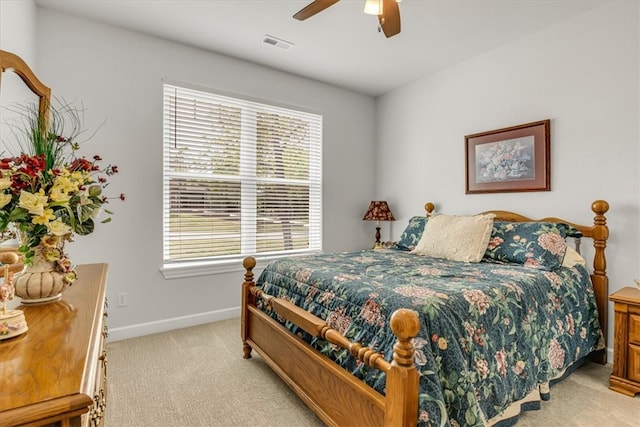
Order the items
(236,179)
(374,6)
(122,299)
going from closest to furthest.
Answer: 1. (374,6)
2. (122,299)
3. (236,179)

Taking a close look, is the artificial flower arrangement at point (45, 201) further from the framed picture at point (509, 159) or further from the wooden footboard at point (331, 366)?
the framed picture at point (509, 159)

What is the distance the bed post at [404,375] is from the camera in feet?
3.90

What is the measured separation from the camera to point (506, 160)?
3146 millimetres

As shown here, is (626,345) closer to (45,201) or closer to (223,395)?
(223,395)

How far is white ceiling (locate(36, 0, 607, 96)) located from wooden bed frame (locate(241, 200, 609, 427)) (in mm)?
1597

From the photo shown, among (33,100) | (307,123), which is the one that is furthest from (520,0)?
(33,100)

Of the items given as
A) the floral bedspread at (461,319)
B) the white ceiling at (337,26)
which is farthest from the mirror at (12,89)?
the floral bedspread at (461,319)

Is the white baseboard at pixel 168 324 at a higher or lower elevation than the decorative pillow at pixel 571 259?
lower

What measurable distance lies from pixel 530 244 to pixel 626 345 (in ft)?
2.60

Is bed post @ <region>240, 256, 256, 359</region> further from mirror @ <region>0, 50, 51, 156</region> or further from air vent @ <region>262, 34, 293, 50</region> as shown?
air vent @ <region>262, 34, 293, 50</region>

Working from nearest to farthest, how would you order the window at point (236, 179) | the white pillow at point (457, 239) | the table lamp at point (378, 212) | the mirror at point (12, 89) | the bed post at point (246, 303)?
the mirror at point (12, 89), the bed post at point (246, 303), the white pillow at point (457, 239), the window at point (236, 179), the table lamp at point (378, 212)

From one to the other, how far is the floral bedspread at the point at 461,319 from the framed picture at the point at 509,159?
0.95 metres

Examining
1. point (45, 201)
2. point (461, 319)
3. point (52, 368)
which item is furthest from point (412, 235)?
point (52, 368)

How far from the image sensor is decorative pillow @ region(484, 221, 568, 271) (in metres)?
2.37
